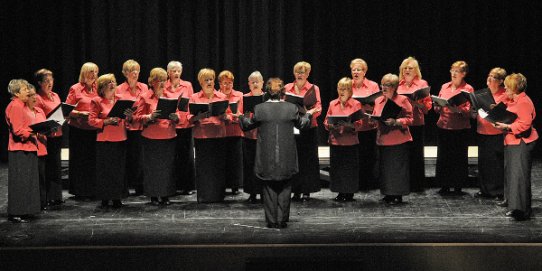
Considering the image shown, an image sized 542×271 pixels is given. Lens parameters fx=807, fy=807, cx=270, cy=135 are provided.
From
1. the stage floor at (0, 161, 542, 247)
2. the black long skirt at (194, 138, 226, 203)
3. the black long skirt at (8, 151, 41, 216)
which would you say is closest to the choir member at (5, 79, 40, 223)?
the black long skirt at (8, 151, 41, 216)

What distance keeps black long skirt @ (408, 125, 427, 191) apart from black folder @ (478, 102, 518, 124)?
4.22ft

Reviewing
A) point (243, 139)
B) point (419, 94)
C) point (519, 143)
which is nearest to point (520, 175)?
point (519, 143)

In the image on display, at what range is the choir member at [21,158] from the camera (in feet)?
21.9

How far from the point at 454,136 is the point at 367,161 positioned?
91 cm

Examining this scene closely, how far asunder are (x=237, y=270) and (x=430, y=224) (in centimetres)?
189

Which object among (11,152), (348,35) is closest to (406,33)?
(348,35)

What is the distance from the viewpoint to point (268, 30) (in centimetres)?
1026

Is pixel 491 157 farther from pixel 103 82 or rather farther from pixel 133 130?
pixel 103 82

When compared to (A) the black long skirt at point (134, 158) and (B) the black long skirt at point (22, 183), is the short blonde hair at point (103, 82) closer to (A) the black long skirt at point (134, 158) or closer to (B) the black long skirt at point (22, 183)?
(B) the black long skirt at point (22, 183)

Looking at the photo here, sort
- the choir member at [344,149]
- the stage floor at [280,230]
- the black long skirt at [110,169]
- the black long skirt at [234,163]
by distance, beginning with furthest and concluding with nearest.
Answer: the black long skirt at [234,163] < the choir member at [344,149] < the black long skirt at [110,169] < the stage floor at [280,230]

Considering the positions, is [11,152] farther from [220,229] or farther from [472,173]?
[472,173]

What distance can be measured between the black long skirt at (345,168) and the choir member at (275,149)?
1.19m

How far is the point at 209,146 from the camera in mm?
7543

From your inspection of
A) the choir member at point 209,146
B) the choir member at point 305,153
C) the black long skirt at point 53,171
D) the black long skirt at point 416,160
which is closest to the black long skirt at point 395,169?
the black long skirt at point 416,160
